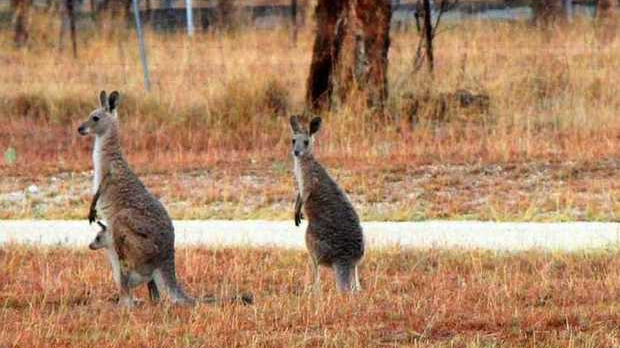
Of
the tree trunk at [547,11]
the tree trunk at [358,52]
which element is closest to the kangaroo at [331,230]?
the tree trunk at [358,52]

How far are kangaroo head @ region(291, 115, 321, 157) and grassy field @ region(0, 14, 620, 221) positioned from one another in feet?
9.99

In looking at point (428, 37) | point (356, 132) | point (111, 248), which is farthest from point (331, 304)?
point (428, 37)

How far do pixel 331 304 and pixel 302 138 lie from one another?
1753 mm

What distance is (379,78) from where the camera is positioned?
58.9 feet

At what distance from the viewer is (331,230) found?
8.88 m

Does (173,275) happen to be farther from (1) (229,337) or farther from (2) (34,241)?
(2) (34,241)

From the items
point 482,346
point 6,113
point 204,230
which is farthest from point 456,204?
point 6,113

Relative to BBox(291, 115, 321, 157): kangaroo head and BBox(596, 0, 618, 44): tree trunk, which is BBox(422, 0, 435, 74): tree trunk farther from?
BBox(291, 115, 321, 157): kangaroo head

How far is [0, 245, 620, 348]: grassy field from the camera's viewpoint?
7418mm

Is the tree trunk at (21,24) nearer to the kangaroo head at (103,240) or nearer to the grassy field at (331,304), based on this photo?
the grassy field at (331,304)

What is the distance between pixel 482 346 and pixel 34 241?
5.20 meters

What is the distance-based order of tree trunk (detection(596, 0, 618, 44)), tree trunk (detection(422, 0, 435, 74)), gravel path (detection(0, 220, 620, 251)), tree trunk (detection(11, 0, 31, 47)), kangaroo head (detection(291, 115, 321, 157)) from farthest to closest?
tree trunk (detection(11, 0, 31, 47)), tree trunk (detection(596, 0, 618, 44)), tree trunk (detection(422, 0, 435, 74)), gravel path (detection(0, 220, 620, 251)), kangaroo head (detection(291, 115, 321, 157))

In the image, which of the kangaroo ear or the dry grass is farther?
the dry grass

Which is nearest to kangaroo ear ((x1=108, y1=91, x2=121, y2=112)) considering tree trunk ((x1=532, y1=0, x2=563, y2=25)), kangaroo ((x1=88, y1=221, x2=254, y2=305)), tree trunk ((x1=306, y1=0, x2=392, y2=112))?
kangaroo ((x1=88, y1=221, x2=254, y2=305))
